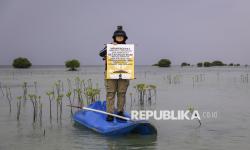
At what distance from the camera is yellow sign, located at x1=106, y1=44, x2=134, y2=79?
908 centimetres

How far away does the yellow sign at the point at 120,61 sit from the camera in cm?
908

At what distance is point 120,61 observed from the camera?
9172 millimetres

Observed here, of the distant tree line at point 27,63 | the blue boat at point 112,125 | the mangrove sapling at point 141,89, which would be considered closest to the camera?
the blue boat at point 112,125

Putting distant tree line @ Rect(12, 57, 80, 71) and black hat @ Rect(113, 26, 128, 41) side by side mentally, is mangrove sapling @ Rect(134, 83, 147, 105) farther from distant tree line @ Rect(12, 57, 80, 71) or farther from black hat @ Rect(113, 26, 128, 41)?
distant tree line @ Rect(12, 57, 80, 71)

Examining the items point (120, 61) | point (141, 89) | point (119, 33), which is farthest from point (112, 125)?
point (141, 89)

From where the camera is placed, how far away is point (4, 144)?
826cm

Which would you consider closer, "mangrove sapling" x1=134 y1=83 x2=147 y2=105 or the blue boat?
the blue boat

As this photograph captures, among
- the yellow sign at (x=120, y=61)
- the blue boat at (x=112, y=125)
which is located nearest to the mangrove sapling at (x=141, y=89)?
the blue boat at (x=112, y=125)

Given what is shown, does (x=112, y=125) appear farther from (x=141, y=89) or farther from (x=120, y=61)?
(x=141, y=89)

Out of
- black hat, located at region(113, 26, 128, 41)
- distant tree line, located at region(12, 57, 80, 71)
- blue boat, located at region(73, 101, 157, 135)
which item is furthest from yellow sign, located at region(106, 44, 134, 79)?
distant tree line, located at region(12, 57, 80, 71)

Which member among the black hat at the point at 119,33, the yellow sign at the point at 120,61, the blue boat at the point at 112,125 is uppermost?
the black hat at the point at 119,33

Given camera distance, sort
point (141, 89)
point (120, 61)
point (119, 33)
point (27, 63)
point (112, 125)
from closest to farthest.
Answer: point (112, 125), point (119, 33), point (120, 61), point (141, 89), point (27, 63)

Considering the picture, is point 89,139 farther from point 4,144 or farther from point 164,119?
point 164,119

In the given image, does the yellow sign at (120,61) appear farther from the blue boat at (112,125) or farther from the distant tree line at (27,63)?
the distant tree line at (27,63)
